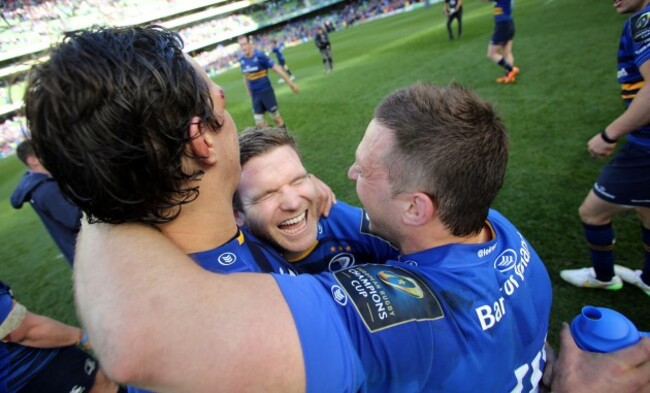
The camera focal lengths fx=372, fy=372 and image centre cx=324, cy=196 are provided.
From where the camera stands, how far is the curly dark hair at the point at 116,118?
995 millimetres

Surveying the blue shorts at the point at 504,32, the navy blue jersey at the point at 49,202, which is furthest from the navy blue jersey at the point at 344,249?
the blue shorts at the point at 504,32

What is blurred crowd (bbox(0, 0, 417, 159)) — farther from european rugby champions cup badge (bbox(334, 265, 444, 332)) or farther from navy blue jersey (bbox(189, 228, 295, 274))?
european rugby champions cup badge (bbox(334, 265, 444, 332))

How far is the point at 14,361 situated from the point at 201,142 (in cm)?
212

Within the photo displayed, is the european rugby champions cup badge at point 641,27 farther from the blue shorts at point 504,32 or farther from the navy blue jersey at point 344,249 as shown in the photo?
the blue shorts at point 504,32

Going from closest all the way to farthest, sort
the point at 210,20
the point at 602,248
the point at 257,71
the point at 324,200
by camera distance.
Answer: the point at 324,200, the point at 602,248, the point at 257,71, the point at 210,20

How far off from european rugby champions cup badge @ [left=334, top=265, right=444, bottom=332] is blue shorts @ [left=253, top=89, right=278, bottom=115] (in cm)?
920

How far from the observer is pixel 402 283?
109cm

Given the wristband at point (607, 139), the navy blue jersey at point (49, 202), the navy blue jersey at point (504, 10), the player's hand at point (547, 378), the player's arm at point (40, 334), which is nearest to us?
the player's hand at point (547, 378)

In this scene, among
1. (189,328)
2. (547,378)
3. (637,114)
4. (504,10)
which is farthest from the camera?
(504,10)

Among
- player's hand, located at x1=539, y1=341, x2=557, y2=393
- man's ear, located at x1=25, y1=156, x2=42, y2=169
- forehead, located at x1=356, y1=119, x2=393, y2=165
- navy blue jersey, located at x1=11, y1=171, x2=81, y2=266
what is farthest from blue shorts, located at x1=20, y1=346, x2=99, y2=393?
player's hand, located at x1=539, y1=341, x2=557, y2=393

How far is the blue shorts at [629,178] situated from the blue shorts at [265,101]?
8.16 meters

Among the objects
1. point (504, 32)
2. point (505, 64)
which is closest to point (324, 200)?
point (505, 64)

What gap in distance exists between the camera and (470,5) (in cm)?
2100

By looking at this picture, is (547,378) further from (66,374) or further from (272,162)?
(66,374)
